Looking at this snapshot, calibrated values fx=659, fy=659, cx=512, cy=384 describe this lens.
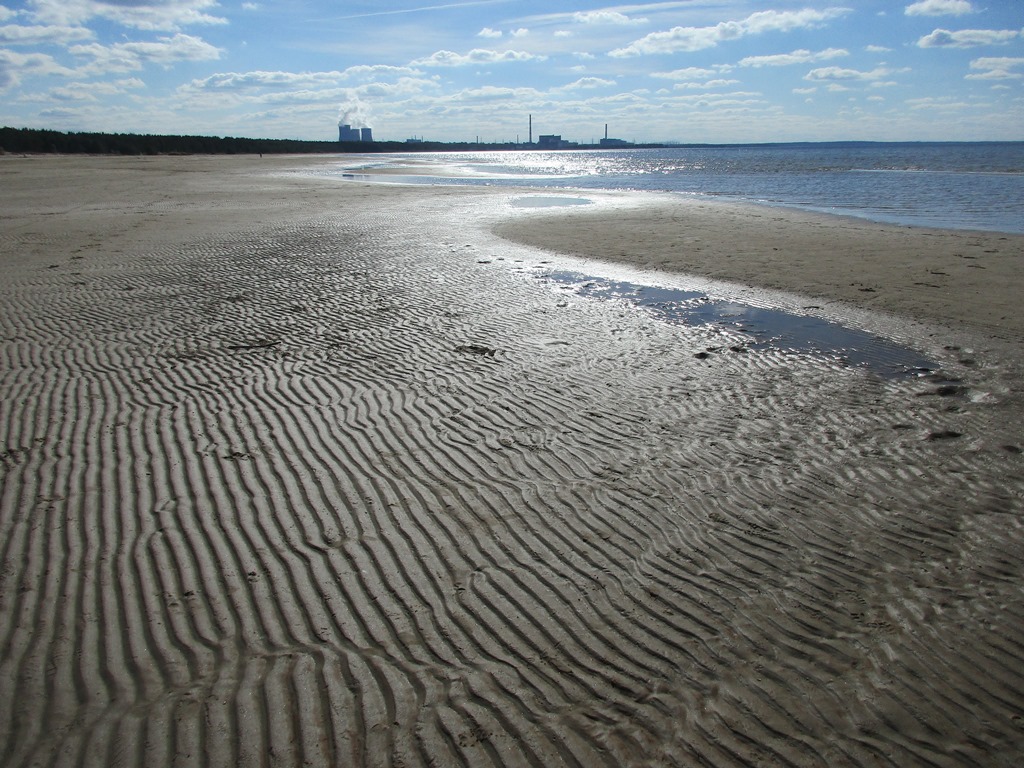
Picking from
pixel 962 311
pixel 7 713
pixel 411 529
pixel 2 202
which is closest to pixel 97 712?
pixel 7 713

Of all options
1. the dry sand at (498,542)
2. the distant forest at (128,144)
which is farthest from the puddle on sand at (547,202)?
the distant forest at (128,144)

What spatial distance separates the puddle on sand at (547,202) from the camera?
26973 mm

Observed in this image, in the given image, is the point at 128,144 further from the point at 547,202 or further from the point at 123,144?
the point at 547,202

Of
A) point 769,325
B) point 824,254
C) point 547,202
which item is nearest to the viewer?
point 769,325

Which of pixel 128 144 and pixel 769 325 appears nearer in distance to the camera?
pixel 769 325

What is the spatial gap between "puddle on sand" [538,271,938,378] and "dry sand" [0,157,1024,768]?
1.50 ft

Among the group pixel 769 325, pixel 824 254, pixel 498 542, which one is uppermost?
pixel 824 254

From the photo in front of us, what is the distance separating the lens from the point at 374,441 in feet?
19.9

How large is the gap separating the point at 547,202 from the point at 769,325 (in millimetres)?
20053

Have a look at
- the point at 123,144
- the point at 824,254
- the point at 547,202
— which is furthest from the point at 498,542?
the point at 123,144

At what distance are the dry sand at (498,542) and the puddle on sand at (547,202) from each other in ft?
57.6

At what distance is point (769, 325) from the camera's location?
9945mm

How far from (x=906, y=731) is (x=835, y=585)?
1.11 metres

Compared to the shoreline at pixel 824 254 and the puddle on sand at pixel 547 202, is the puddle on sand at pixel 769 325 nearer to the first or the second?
the shoreline at pixel 824 254
